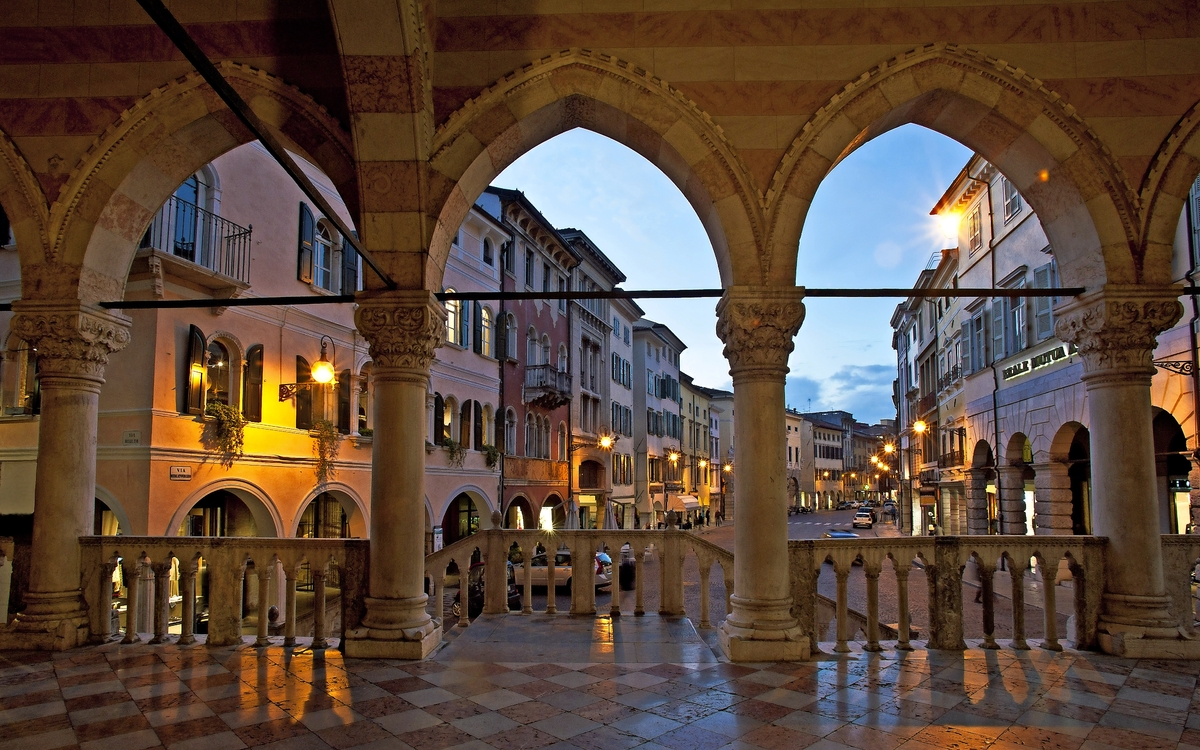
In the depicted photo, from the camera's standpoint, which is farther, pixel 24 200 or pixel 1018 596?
pixel 24 200

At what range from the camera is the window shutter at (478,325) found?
2303 centimetres

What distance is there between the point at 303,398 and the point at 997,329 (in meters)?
16.3

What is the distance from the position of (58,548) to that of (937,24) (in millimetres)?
8407

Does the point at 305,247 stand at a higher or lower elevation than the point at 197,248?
higher

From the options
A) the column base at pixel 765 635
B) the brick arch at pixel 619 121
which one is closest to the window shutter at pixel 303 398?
the brick arch at pixel 619 121

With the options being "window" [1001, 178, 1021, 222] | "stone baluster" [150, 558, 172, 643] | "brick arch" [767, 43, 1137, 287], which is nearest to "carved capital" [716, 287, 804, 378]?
"brick arch" [767, 43, 1137, 287]

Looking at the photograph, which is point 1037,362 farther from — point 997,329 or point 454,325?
point 454,325

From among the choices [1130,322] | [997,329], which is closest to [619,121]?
[1130,322]

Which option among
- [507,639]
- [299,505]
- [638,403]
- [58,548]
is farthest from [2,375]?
[638,403]

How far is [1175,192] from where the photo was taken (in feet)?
20.9

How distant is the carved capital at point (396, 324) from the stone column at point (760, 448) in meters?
2.43

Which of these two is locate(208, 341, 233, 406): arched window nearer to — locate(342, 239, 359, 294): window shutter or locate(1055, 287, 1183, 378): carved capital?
locate(342, 239, 359, 294): window shutter

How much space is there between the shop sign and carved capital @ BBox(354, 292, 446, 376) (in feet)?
40.7

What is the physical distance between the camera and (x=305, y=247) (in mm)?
16281
